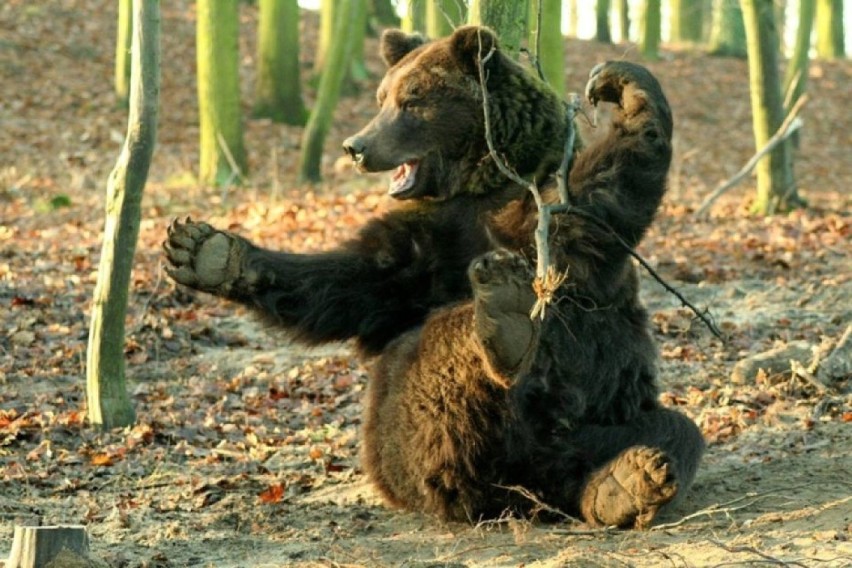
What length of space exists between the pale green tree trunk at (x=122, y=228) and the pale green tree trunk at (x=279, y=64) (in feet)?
48.1

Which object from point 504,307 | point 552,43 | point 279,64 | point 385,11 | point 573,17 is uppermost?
point 573,17

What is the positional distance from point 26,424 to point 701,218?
10.3 metres

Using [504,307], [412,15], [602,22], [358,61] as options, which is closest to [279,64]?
[358,61]

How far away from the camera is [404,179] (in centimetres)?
660

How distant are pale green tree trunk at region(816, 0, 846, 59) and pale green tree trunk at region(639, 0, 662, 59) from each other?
622 centimetres

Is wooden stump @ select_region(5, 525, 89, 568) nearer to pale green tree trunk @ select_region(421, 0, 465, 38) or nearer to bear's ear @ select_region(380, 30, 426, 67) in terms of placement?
bear's ear @ select_region(380, 30, 426, 67)

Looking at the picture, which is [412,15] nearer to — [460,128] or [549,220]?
[460,128]

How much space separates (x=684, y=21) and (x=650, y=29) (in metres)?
5.82

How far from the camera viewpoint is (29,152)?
21344 millimetres

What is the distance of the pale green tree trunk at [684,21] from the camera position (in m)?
35.9

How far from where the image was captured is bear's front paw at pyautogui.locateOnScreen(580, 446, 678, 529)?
5262 mm

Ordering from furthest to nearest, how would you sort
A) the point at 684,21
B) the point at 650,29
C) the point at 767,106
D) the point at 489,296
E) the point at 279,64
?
1. the point at 684,21
2. the point at 650,29
3. the point at 279,64
4. the point at 767,106
5. the point at 489,296

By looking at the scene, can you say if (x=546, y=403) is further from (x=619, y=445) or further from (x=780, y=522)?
(x=780, y=522)

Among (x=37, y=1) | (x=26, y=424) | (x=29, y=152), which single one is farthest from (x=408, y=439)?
(x=37, y=1)
